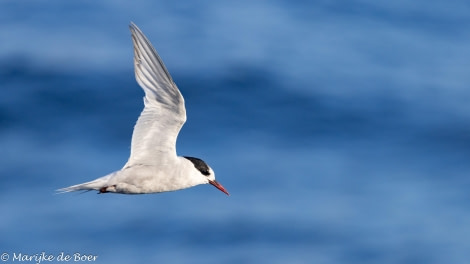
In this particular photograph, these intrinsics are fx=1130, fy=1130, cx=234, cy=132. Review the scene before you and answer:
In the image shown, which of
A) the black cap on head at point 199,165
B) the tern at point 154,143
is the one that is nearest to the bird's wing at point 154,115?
the tern at point 154,143

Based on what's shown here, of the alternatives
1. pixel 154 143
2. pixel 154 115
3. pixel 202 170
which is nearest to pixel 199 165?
pixel 202 170

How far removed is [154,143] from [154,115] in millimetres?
256

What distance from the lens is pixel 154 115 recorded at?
10.4 meters

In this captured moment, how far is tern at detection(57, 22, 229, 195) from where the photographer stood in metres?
10.1

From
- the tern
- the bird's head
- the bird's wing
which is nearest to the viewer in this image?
the tern

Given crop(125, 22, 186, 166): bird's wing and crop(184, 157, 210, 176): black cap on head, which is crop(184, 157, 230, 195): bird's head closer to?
crop(184, 157, 210, 176): black cap on head

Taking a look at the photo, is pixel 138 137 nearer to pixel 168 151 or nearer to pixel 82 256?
pixel 168 151

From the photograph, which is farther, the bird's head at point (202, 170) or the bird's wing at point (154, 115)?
the bird's head at point (202, 170)

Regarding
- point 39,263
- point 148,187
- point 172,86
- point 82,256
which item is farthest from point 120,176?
point 39,263

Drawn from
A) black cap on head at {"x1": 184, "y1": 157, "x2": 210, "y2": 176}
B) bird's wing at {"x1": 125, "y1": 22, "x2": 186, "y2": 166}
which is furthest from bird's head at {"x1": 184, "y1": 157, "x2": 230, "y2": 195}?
bird's wing at {"x1": 125, "y1": 22, "x2": 186, "y2": 166}

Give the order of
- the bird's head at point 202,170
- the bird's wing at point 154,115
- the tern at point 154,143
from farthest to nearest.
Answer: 1. the bird's head at point 202,170
2. the bird's wing at point 154,115
3. the tern at point 154,143

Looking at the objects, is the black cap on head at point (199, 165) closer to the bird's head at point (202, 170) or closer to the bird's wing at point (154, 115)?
the bird's head at point (202, 170)

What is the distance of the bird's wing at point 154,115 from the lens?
401 inches

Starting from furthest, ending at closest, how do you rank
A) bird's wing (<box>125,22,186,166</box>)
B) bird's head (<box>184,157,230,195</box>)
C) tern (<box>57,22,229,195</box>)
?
bird's head (<box>184,157,230,195</box>) < bird's wing (<box>125,22,186,166</box>) < tern (<box>57,22,229,195</box>)
